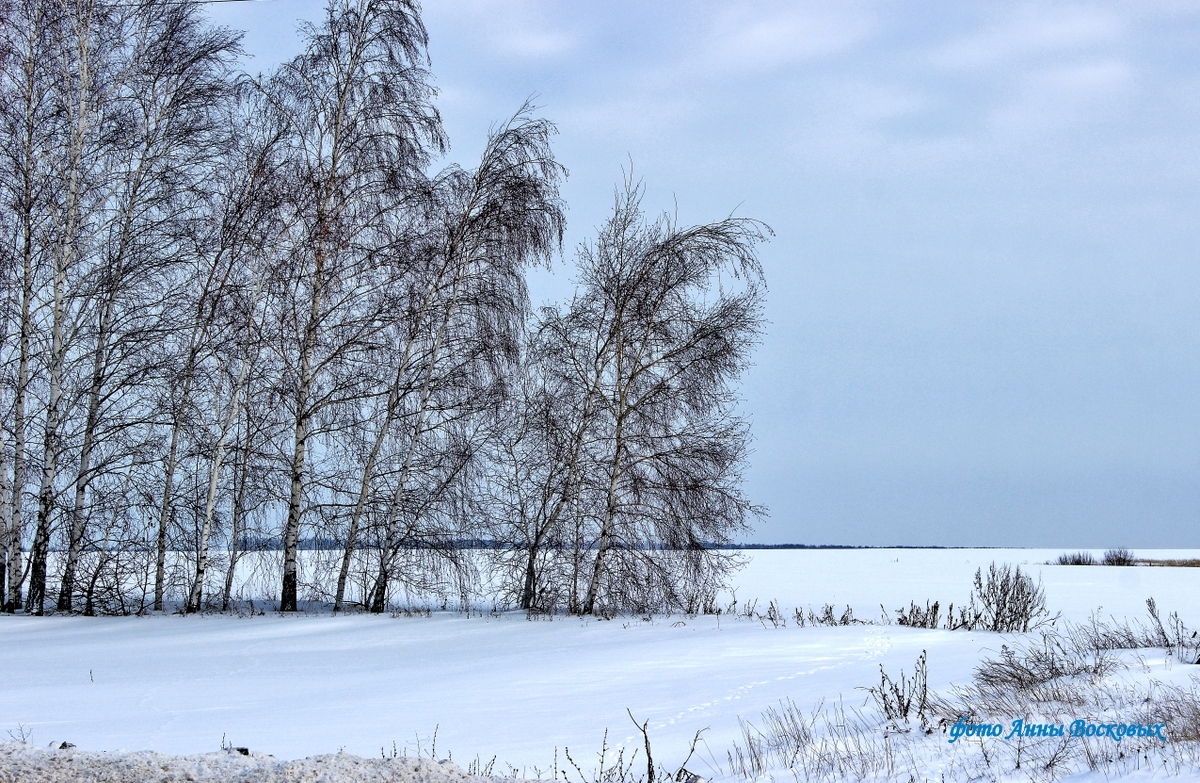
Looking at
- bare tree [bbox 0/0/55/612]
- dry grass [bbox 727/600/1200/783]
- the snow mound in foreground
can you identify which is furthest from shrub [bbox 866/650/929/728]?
bare tree [bbox 0/0/55/612]

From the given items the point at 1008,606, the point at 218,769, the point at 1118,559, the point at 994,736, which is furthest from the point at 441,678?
the point at 1118,559

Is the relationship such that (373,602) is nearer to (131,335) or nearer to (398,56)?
(131,335)

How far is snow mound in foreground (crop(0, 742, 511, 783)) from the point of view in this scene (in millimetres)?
5090

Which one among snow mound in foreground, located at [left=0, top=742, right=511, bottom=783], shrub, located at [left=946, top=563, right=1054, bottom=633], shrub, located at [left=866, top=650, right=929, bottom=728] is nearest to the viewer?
snow mound in foreground, located at [left=0, top=742, right=511, bottom=783]

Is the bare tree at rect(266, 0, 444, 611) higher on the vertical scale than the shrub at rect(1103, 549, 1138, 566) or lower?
higher

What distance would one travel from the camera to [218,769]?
5.29 meters

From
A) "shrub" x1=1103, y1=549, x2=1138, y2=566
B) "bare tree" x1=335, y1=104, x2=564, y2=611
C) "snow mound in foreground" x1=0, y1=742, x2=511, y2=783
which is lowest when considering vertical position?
"shrub" x1=1103, y1=549, x2=1138, y2=566

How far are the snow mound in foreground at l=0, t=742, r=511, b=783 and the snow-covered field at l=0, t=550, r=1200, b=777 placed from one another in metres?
0.81

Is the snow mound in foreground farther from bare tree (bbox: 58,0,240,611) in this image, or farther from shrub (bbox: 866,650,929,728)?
bare tree (bbox: 58,0,240,611)

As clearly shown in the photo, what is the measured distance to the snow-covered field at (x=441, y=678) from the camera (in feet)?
23.0

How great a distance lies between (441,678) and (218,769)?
14.5 feet

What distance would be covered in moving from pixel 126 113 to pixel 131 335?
4.12 metres

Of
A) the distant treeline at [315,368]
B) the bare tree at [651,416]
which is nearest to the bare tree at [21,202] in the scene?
the distant treeline at [315,368]

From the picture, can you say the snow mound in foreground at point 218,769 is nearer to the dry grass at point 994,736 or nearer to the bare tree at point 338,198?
the dry grass at point 994,736
